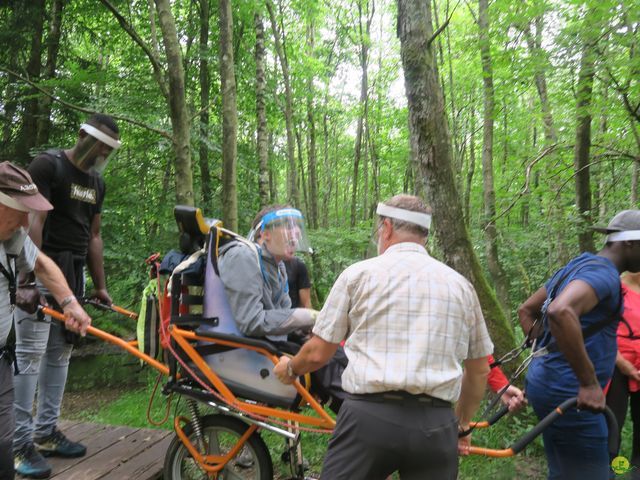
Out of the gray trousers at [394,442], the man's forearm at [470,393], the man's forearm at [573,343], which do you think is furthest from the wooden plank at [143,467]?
the man's forearm at [573,343]

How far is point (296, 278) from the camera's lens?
509 cm

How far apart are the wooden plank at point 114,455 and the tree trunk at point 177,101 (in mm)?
3249

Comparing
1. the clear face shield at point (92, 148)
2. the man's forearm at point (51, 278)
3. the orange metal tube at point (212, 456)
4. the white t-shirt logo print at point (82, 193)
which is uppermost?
the clear face shield at point (92, 148)

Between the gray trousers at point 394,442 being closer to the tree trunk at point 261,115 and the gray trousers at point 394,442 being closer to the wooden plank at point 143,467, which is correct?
the wooden plank at point 143,467

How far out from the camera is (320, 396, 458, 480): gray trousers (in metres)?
1.93

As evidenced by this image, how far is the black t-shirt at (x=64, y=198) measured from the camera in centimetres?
332

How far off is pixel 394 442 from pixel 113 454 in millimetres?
2678

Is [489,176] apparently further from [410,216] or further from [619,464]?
[410,216]

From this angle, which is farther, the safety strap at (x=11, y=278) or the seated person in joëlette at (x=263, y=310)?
the seated person in joëlette at (x=263, y=310)

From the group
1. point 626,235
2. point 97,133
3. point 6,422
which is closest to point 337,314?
point 6,422

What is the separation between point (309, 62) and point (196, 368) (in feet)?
47.2

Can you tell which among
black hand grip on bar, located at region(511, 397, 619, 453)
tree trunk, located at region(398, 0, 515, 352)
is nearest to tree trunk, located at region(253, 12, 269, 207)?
tree trunk, located at region(398, 0, 515, 352)

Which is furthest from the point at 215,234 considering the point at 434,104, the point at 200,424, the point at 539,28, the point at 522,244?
the point at 522,244

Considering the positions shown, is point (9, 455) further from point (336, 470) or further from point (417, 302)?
point (417, 302)
